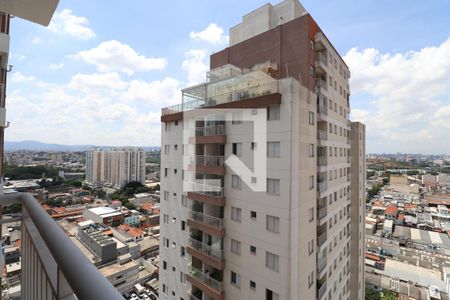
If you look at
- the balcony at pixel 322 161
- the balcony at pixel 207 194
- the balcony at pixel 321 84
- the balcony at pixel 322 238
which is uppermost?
the balcony at pixel 321 84

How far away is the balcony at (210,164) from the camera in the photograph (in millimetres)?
8633

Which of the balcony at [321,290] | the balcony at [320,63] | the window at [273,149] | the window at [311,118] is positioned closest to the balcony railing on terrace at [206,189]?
the window at [273,149]

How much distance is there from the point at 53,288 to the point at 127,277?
31.9 m

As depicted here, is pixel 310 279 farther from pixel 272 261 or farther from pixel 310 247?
pixel 272 261

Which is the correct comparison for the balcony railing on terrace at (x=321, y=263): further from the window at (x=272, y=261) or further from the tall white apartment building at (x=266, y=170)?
the window at (x=272, y=261)

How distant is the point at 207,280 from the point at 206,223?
2233 mm

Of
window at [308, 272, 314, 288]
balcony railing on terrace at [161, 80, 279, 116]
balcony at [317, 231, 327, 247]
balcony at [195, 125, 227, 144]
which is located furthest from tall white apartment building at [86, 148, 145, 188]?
window at [308, 272, 314, 288]

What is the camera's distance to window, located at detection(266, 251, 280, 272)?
7.14 m

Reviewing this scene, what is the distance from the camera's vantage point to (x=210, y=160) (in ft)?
30.0

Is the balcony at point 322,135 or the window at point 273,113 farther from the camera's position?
the balcony at point 322,135

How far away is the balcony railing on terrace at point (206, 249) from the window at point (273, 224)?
2429 mm

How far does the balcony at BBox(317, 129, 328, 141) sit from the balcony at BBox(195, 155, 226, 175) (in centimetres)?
453

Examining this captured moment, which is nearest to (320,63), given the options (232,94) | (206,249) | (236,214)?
(232,94)

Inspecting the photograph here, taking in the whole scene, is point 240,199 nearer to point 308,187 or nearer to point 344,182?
point 308,187
